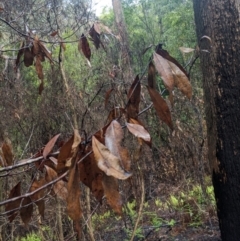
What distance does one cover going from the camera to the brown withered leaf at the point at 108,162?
0.60 meters

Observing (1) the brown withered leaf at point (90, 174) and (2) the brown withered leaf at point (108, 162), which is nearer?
(2) the brown withered leaf at point (108, 162)

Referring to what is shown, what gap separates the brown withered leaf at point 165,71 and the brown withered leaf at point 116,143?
121 mm

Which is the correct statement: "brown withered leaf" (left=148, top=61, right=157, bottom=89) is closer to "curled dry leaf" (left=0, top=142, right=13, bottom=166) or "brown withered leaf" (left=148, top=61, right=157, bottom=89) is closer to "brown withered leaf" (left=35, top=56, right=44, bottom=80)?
"curled dry leaf" (left=0, top=142, right=13, bottom=166)

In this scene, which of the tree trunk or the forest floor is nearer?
the tree trunk

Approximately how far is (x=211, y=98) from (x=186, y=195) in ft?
7.42

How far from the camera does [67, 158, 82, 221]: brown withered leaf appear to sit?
64 centimetres

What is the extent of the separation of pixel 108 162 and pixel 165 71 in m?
0.21

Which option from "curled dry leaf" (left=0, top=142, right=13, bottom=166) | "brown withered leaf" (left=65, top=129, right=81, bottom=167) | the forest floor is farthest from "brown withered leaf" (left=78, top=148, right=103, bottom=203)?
the forest floor

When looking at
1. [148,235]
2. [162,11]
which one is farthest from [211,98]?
[162,11]

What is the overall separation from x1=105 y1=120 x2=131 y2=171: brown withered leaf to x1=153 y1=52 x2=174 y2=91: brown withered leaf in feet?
0.40

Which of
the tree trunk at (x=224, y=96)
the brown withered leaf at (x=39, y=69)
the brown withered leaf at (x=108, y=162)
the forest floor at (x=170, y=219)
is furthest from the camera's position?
the forest floor at (x=170, y=219)

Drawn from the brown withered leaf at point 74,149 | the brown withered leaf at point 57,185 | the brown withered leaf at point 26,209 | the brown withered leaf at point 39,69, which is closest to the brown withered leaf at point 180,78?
the brown withered leaf at point 74,149

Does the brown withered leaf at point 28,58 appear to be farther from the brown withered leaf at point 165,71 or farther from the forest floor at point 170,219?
the forest floor at point 170,219

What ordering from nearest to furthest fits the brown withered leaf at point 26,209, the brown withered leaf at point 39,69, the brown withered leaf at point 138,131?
the brown withered leaf at point 138,131
the brown withered leaf at point 26,209
the brown withered leaf at point 39,69
